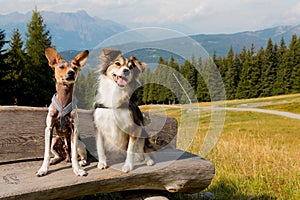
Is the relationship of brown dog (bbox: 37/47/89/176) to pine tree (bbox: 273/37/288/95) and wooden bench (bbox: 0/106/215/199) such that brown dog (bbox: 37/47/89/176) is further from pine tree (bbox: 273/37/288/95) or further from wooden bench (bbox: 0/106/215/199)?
pine tree (bbox: 273/37/288/95)

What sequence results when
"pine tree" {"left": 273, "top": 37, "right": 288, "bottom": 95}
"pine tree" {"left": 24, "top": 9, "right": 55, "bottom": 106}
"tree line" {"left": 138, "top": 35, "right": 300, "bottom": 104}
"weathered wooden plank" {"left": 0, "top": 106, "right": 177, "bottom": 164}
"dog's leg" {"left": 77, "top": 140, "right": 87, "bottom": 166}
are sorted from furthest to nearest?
"pine tree" {"left": 273, "top": 37, "right": 288, "bottom": 95} → "tree line" {"left": 138, "top": 35, "right": 300, "bottom": 104} → "pine tree" {"left": 24, "top": 9, "right": 55, "bottom": 106} → "weathered wooden plank" {"left": 0, "top": 106, "right": 177, "bottom": 164} → "dog's leg" {"left": 77, "top": 140, "right": 87, "bottom": 166}

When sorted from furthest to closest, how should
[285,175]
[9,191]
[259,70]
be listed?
[259,70] → [285,175] → [9,191]

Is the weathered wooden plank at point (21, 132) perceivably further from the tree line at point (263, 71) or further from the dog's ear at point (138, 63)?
the tree line at point (263, 71)

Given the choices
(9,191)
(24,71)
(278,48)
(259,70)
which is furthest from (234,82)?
(9,191)

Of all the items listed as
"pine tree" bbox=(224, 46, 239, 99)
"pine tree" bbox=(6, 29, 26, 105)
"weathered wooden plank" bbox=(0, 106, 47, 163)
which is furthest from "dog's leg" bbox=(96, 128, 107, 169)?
"pine tree" bbox=(224, 46, 239, 99)

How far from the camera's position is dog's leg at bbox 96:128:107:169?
8.92ft

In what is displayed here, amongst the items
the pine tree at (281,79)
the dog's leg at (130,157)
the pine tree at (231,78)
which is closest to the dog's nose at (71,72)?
the dog's leg at (130,157)

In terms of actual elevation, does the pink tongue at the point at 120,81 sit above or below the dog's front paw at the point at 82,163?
above

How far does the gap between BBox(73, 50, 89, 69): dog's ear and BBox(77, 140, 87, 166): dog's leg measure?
30.4 inches

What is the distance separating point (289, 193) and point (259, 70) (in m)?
44.3

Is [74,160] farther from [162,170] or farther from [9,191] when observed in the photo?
[162,170]

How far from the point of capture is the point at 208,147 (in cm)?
319

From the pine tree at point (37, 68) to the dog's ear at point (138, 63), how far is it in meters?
16.7

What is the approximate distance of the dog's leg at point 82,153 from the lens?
2.98m
